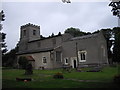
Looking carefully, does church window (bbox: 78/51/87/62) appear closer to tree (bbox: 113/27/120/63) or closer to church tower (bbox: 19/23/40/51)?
tree (bbox: 113/27/120/63)

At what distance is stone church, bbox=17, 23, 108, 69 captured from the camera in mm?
40938

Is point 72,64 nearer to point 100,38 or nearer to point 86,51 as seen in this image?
point 86,51

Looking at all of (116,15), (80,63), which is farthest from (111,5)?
(80,63)

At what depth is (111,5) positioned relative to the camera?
13.9 m

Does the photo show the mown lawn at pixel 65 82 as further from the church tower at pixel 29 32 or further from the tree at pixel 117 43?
the church tower at pixel 29 32

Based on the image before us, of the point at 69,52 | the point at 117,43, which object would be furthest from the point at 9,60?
the point at 117,43

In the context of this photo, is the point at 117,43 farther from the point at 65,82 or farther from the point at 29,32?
the point at 29,32

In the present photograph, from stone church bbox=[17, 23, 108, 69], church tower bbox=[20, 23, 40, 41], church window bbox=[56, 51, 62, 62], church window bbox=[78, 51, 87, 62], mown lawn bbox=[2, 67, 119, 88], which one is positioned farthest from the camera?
church tower bbox=[20, 23, 40, 41]

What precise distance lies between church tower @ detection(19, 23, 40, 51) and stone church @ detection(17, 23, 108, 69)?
405 centimetres

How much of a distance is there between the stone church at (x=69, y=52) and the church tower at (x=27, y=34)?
4.05m

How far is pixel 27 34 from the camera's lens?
175 ft

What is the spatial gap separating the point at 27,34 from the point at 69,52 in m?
15.5

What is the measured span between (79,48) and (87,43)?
7.98 feet

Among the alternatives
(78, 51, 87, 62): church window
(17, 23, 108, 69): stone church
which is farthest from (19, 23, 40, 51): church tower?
(78, 51, 87, 62): church window
